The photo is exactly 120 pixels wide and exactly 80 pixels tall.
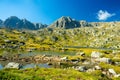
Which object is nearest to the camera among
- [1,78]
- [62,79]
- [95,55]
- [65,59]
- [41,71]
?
[1,78]

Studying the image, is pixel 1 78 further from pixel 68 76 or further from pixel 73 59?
pixel 73 59

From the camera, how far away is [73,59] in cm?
12394

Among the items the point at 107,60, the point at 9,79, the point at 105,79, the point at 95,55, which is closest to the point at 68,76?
the point at 105,79

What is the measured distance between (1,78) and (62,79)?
21.0 m

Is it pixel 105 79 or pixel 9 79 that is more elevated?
pixel 9 79

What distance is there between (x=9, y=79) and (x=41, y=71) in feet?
94.2

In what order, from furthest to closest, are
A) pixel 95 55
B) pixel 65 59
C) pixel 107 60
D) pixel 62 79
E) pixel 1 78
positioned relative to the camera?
pixel 95 55
pixel 65 59
pixel 107 60
pixel 62 79
pixel 1 78

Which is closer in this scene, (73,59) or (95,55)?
(73,59)

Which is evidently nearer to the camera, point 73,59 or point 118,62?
point 118,62

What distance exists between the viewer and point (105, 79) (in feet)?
207

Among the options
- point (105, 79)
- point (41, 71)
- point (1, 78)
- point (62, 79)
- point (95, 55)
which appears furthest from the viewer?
point (95, 55)

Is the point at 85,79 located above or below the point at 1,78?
below

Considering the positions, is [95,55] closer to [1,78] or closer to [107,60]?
[107,60]

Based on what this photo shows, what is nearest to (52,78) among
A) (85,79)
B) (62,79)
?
(62,79)
